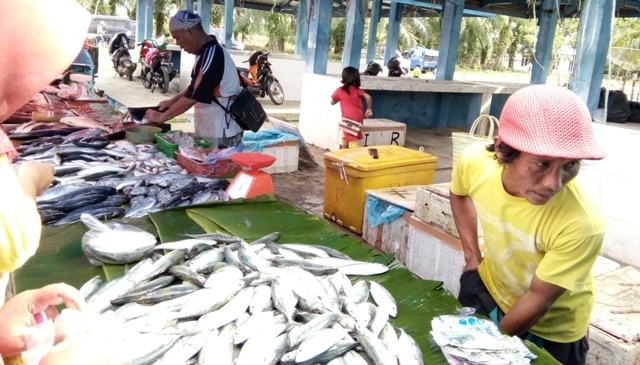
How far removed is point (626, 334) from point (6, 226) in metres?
3.35

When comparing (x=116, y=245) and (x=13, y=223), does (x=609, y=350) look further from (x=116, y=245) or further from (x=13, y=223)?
(x=13, y=223)

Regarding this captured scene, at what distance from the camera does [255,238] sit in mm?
3406

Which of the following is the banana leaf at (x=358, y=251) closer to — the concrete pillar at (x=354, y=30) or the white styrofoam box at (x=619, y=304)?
the white styrofoam box at (x=619, y=304)

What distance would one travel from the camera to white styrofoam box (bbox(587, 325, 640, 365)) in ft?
9.77

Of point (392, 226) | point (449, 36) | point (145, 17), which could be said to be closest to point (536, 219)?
point (392, 226)

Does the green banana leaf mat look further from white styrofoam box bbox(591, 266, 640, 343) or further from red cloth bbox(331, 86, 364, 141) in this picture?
red cloth bbox(331, 86, 364, 141)

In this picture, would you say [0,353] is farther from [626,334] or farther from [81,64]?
[81,64]

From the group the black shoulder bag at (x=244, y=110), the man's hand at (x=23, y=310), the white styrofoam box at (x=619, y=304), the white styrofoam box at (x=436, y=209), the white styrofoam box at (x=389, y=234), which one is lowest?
the white styrofoam box at (x=389, y=234)

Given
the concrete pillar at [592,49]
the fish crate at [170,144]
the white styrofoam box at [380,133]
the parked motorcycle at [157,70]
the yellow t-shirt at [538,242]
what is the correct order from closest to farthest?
the yellow t-shirt at [538,242]
the fish crate at [170,144]
the concrete pillar at [592,49]
the white styrofoam box at [380,133]
the parked motorcycle at [157,70]

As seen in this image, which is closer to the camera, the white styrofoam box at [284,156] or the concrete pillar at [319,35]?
the white styrofoam box at [284,156]

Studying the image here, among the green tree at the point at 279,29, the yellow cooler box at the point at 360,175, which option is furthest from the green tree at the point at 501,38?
the yellow cooler box at the point at 360,175

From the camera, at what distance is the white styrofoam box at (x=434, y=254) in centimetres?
407

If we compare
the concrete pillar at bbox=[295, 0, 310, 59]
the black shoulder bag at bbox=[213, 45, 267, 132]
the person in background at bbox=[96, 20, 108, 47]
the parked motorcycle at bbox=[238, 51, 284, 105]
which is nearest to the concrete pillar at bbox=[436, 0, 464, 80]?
the parked motorcycle at bbox=[238, 51, 284, 105]

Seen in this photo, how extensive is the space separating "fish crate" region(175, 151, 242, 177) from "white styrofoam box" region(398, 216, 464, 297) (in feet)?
6.05
